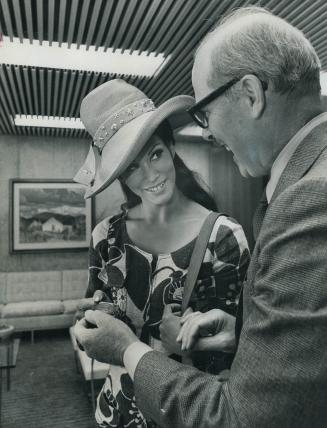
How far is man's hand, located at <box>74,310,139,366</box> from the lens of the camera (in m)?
0.89

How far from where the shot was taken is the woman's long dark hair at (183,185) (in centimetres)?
107

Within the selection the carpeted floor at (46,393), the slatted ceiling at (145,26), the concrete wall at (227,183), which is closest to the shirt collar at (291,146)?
the slatted ceiling at (145,26)

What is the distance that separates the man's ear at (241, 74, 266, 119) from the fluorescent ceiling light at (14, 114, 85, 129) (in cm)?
562

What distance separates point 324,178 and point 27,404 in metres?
4.54

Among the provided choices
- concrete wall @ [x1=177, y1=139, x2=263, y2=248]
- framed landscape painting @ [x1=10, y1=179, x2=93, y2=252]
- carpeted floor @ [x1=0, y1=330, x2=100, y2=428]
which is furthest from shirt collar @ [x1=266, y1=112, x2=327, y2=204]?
framed landscape painting @ [x1=10, y1=179, x2=93, y2=252]

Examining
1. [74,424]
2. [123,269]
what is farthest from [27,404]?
[123,269]

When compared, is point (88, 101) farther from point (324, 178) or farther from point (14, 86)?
point (14, 86)

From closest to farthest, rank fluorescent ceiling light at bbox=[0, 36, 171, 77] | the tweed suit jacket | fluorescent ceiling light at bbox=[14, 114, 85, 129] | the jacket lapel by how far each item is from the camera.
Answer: the tweed suit jacket, the jacket lapel, fluorescent ceiling light at bbox=[0, 36, 171, 77], fluorescent ceiling light at bbox=[14, 114, 85, 129]

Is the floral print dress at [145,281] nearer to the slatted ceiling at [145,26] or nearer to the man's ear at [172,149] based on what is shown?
the man's ear at [172,149]

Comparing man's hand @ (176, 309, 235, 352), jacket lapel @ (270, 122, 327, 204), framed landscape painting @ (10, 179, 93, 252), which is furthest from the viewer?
framed landscape painting @ (10, 179, 93, 252)

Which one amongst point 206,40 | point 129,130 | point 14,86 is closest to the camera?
point 206,40

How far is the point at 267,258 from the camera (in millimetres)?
632

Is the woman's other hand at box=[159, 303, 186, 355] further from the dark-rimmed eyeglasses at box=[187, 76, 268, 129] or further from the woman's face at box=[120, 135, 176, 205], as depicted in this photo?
the dark-rimmed eyeglasses at box=[187, 76, 268, 129]

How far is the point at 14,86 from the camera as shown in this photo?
4648mm
